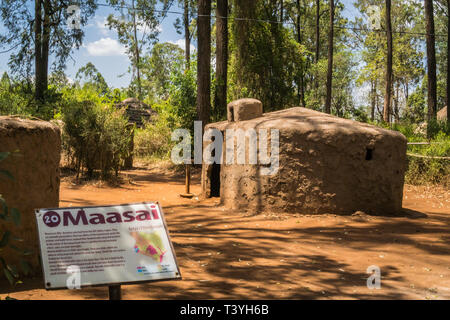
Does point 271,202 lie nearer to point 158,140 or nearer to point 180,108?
point 180,108

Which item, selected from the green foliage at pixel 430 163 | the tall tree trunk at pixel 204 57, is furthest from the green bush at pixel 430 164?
the tall tree trunk at pixel 204 57

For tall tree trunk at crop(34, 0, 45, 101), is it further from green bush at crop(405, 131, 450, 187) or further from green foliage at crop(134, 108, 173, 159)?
green bush at crop(405, 131, 450, 187)

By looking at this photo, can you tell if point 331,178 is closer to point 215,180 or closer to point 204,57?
point 215,180

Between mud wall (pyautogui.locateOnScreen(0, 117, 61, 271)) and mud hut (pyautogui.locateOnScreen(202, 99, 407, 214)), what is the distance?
374 centimetres

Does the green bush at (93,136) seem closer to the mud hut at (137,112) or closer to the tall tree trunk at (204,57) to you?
the tall tree trunk at (204,57)

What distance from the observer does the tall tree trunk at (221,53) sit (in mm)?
11587

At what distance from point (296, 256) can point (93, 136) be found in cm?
693

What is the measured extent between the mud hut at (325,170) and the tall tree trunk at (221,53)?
5.29m

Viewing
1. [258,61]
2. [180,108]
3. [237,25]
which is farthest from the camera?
[258,61]

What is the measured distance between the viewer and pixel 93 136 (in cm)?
1043

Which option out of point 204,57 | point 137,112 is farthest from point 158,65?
point 204,57
